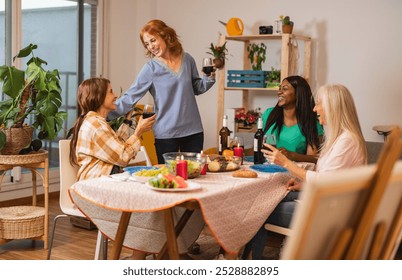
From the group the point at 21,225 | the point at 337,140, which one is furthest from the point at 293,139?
the point at 21,225

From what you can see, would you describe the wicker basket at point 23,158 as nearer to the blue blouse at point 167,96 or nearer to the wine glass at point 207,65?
the blue blouse at point 167,96

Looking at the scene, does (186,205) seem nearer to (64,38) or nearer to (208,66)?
(208,66)

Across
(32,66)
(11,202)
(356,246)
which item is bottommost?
(11,202)

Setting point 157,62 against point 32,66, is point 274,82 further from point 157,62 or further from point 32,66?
point 32,66

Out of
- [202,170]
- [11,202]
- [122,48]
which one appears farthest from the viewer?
[122,48]

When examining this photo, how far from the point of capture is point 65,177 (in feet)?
10.8

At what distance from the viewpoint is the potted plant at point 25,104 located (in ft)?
12.7

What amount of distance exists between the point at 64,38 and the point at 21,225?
2.47 metres

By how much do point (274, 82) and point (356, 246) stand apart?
4.21 metres

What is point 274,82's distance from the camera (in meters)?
5.27

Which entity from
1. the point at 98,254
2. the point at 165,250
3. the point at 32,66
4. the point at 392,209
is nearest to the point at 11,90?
the point at 32,66

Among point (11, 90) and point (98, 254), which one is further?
point (11, 90)

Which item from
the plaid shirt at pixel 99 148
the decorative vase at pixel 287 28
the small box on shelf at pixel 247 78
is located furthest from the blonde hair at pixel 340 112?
the small box on shelf at pixel 247 78

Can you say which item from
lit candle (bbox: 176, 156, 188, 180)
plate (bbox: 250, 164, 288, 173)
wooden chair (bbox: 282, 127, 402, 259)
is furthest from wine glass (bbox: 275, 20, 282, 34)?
wooden chair (bbox: 282, 127, 402, 259)
